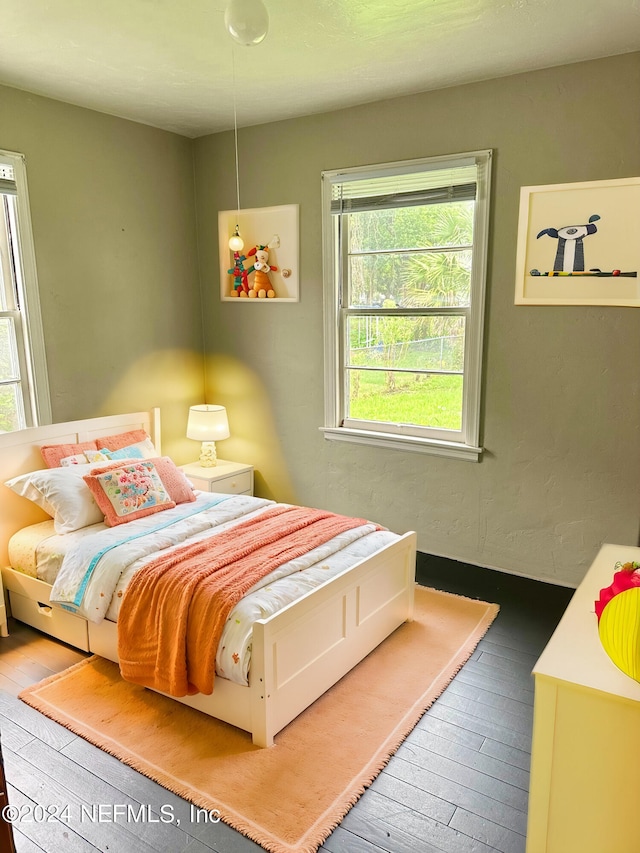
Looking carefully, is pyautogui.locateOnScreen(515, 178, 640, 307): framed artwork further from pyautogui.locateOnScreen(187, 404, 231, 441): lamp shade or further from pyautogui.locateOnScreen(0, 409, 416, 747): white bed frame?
pyautogui.locateOnScreen(187, 404, 231, 441): lamp shade

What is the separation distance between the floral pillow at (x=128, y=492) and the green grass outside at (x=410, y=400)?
1.43 meters

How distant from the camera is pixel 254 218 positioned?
4.25 meters

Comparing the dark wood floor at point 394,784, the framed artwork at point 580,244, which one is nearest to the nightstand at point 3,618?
the dark wood floor at point 394,784

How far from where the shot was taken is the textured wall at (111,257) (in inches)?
138

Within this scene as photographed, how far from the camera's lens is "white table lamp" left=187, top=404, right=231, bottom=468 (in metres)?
4.27

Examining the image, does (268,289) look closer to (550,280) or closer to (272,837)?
(550,280)

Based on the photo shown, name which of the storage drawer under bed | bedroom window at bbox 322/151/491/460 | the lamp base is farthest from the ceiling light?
the lamp base

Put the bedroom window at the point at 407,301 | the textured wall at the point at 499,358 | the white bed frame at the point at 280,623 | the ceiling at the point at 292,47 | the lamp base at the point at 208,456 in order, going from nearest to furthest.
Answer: the white bed frame at the point at 280,623 < the ceiling at the point at 292,47 < the textured wall at the point at 499,358 < the bedroom window at the point at 407,301 < the lamp base at the point at 208,456

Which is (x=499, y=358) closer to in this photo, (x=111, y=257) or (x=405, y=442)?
(x=405, y=442)

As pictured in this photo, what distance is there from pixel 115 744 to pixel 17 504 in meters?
1.55

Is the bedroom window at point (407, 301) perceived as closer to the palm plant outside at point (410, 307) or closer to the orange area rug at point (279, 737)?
the palm plant outside at point (410, 307)

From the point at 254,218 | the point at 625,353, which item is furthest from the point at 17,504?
the point at 625,353

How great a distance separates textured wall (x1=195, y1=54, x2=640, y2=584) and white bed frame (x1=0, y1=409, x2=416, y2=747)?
848 millimetres

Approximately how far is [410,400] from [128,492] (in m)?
1.79
